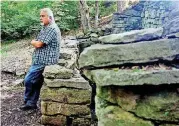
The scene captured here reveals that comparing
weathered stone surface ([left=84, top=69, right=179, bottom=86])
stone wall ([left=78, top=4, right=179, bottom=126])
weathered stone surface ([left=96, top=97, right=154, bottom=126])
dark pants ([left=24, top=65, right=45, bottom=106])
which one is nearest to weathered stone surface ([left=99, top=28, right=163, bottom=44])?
stone wall ([left=78, top=4, right=179, bottom=126])

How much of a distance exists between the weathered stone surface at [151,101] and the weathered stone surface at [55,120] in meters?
3.38

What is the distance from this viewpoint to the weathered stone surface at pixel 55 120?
19.5 ft

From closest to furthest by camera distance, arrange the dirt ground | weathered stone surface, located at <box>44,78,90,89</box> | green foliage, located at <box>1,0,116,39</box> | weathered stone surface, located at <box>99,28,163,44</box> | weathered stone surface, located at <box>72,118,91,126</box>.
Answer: weathered stone surface, located at <box>99,28,163,44</box> < weathered stone surface, located at <box>44,78,90,89</box> < weathered stone surface, located at <box>72,118,91,126</box> < the dirt ground < green foliage, located at <box>1,0,116,39</box>

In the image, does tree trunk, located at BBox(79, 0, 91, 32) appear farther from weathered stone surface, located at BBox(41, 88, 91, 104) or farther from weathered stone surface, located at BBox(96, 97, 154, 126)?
weathered stone surface, located at BBox(96, 97, 154, 126)

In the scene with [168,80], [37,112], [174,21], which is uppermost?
[174,21]

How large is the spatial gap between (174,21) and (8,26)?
16.5 m

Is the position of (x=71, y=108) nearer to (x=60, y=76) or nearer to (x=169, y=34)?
(x=60, y=76)

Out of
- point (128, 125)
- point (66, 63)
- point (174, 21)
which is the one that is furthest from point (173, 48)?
point (66, 63)

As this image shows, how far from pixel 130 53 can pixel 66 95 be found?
3.43m

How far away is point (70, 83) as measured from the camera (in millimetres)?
5840

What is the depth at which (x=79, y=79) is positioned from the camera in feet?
19.2

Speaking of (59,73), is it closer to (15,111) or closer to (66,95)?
(66,95)

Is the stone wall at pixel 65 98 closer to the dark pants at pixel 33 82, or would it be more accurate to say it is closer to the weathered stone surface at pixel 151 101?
the dark pants at pixel 33 82

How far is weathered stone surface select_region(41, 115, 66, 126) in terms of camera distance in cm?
595
